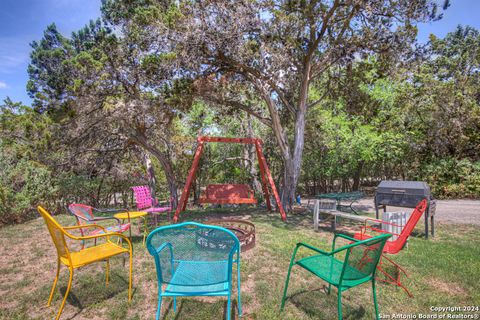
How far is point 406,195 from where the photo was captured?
17.2 ft

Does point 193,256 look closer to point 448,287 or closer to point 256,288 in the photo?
point 256,288

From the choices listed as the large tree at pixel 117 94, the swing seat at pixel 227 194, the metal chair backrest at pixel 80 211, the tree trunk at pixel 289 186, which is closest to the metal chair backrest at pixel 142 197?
the swing seat at pixel 227 194

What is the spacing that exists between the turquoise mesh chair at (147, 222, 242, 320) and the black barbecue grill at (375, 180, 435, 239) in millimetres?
4561

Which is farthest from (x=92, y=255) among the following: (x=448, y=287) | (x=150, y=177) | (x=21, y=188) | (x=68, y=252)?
(x=150, y=177)

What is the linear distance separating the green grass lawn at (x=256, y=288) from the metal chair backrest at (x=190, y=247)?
2.32ft

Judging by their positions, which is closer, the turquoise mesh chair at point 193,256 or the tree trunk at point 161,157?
the turquoise mesh chair at point 193,256

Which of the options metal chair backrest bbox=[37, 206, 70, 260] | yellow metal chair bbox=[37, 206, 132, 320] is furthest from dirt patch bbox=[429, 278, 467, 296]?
metal chair backrest bbox=[37, 206, 70, 260]

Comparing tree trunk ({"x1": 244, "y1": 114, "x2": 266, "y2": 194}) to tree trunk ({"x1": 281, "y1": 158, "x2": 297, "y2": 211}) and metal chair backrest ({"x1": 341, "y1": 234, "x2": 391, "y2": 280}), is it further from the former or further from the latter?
metal chair backrest ({"x1": 341, "y1": 234, "x2": 391, "y2": 280})

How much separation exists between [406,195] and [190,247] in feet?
16.0

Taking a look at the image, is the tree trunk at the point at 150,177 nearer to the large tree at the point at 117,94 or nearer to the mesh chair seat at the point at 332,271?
the large tree at the point at 117,94

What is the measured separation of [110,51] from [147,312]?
7604mm

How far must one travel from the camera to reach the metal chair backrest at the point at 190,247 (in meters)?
1.98

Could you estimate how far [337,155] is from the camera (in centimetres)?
1127

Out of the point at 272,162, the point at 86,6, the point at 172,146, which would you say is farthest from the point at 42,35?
the point at 272,162
